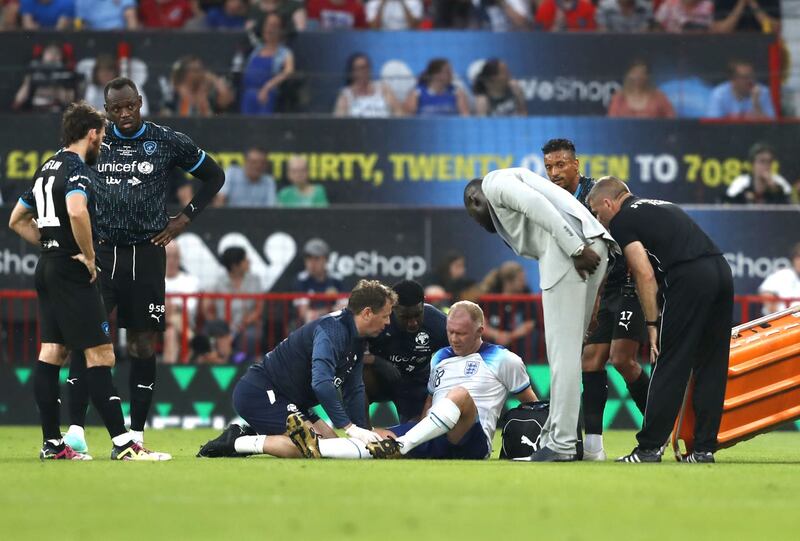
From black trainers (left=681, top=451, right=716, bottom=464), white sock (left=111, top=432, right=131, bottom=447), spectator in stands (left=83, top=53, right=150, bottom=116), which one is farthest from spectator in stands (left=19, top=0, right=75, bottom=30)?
black trainers (left=681, top=451, right=716, bottom=464)

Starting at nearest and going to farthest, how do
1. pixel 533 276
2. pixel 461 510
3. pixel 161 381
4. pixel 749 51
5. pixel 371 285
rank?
pixel 461 510 → pixel 371 285 → pixel 161 381 → pixel 533 276 → pixel 749 51

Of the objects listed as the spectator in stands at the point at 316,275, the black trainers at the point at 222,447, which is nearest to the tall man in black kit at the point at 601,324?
the black trainers at the point at 222,447

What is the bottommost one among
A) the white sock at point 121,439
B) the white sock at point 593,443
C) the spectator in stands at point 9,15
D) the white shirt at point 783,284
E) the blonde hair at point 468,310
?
the white sock at point 593,443

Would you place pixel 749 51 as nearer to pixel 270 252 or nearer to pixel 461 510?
pixel 270 252

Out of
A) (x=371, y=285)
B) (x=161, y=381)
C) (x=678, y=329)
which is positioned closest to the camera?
(x=678, y=329)

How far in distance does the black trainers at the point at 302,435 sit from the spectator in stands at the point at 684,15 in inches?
405

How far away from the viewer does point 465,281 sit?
1494 centimetres

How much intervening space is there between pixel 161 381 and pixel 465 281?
3.19 meters

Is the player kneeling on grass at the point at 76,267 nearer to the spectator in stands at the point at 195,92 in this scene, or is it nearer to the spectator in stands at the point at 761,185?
the spectator in stands at the point at 195,92

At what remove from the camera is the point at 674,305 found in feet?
29.2

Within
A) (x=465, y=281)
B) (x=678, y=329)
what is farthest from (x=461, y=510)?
(x=465, y=281)

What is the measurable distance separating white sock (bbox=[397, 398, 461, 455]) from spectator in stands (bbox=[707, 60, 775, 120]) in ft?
28.4

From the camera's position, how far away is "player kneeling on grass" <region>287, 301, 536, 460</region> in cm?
920

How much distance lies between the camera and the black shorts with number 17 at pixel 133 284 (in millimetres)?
9680
